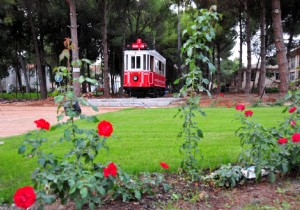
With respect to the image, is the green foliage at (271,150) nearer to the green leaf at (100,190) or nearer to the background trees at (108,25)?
the green leaf at (100,190)

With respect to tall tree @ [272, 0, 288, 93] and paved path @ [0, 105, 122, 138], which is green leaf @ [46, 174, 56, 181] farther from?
tall tree @ [272, 0, 288, 93]

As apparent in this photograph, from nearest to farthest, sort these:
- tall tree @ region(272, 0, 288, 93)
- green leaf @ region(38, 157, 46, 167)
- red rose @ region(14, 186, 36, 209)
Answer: red rose @ region(14, 186, 36, 209) → green leaf @ region(38, 157, 46, 167) → tall tree @ region(272, 0, 288, 93)

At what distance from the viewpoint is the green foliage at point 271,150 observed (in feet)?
9.18

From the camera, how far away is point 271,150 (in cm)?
301

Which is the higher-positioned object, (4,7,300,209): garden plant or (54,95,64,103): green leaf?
(54,95,64,103): green leaf

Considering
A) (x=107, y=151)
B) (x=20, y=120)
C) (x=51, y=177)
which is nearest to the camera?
(x=51, y=177)

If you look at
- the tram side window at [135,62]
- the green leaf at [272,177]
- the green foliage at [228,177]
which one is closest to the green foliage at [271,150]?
the green leaf at [272,177]

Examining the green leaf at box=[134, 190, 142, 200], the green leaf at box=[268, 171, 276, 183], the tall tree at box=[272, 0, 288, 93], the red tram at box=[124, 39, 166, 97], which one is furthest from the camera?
the red tram at box=[124, 39, 166, 97]

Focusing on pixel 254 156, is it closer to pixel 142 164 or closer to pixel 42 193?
pixel 142 164

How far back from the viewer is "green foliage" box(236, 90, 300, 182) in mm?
2797

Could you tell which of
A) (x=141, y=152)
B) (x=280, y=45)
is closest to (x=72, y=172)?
(x=141, y=152)

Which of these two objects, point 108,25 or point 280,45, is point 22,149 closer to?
point 280,45

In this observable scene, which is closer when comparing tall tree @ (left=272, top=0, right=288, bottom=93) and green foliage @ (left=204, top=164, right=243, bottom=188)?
green foliage @ (left=204, top=164, right=243, bottom=188)

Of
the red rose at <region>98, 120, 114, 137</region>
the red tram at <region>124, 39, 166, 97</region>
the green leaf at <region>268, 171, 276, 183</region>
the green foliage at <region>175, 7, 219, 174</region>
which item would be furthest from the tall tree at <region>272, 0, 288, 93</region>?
the red rose at <region>98, 120, 114, 137</region>
